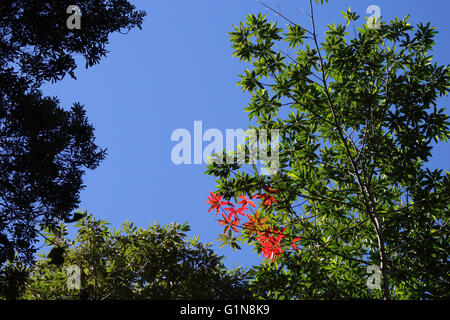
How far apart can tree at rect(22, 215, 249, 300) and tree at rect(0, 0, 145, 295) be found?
0.93 meters

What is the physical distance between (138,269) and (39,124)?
317cm

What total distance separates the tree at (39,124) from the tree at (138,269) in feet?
3.06

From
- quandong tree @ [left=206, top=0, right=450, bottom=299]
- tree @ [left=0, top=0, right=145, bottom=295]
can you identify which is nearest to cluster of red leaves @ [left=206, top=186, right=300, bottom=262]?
quandong tree @ [left=206, top=0, right=450, bottom=299]

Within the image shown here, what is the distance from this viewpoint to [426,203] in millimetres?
6430

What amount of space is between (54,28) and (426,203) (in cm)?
715

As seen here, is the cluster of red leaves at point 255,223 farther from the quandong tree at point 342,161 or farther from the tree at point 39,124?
the tree at point 39,124

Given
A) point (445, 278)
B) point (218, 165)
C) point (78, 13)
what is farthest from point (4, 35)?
point (445, 278)

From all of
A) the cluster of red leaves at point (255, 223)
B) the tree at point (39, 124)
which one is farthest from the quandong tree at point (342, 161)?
the tree at point (39, 124)

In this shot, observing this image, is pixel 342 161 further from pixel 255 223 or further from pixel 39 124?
pixel 39 124

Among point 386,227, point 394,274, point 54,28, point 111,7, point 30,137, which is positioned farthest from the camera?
point 111,7

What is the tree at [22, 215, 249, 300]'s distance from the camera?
24.1 ft

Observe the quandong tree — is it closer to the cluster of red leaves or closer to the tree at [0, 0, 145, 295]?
the cluster of red leaves

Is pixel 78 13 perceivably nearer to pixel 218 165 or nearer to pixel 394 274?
pixel 218 165

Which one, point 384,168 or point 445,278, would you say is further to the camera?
point 384,168
